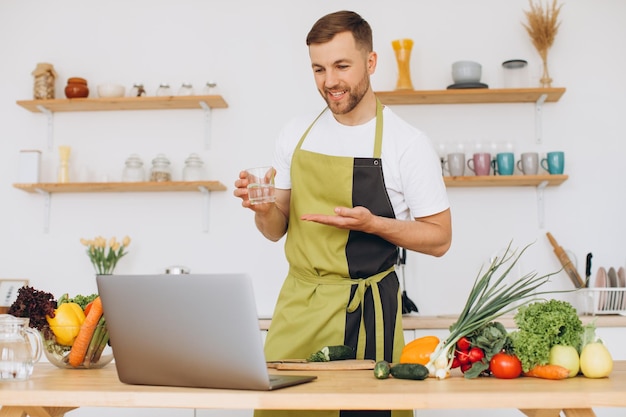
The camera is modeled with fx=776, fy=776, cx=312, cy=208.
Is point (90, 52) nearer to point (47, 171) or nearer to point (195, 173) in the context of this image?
point (47, 171)

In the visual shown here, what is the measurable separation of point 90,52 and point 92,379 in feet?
9.76

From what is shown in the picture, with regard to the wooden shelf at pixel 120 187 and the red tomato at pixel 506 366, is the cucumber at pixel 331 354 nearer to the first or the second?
the red tomato at pixel 506 366

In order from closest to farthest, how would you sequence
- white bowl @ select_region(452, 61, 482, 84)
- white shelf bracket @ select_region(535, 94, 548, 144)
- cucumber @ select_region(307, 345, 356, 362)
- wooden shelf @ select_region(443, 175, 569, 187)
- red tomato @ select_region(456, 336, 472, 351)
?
red tomato @ select_region(456, 336, 472, 351)
cucumber @ select_region(307, 345, 356, 362)
wooden shelf @ select_region(443, 175, 569, 187)
white bowl @ select_region(452, 61, 482, 84)
white shelf bracket @ select_region(535, 94, 548, 144)

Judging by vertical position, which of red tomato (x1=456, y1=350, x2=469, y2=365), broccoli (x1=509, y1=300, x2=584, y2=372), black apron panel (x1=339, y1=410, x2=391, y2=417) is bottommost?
black apron panel (x1=339, y1=410, x2=391, y2=417)

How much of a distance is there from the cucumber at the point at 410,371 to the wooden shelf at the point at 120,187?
2.42 metres

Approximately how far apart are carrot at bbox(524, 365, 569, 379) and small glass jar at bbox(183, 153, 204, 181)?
8.39ft

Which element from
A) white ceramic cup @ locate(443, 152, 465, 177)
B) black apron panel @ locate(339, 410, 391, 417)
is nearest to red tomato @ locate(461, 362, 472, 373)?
black apron panel @ locate(339, 410, 391, 417)

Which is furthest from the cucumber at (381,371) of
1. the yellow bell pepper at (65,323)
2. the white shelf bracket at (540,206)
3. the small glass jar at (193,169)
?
the white shelf bracket at (540,206)

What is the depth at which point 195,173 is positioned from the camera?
3.73m

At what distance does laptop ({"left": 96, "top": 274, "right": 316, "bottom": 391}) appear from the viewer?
1188 mm

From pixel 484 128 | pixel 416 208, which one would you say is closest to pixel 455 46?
pixel 484 128

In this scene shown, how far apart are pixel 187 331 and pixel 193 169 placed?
255cm

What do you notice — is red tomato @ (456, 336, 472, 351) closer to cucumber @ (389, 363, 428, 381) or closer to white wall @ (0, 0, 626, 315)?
cucumber @ (389, 363, 428, 381)

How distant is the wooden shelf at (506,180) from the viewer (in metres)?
3.58
